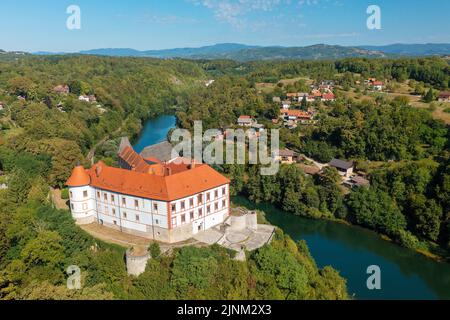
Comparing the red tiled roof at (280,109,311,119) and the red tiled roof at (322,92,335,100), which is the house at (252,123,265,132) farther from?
the red tiled roof at (322,92,335,100)

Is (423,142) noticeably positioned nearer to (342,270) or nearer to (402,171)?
(402,171)

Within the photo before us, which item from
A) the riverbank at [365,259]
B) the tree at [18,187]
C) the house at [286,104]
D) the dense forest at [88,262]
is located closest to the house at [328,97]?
the house at [286,104]

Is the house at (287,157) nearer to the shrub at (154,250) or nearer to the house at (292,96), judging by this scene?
the shrub at (154,250)

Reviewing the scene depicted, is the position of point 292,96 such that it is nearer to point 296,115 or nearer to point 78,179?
point 296,115

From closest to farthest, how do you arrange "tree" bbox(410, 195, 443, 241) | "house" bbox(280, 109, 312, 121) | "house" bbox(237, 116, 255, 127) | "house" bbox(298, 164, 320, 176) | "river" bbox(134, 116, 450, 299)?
1. "river" bbox(134, 116, 450, 299)
2. "tree" bbox(410, 195, 443, 241)
3. "house" bbox(298, 164, 320, 176)
4. "house" bbox(280, 109, 312, 121)
5. "house" bbox(237, 116, 255, 127)

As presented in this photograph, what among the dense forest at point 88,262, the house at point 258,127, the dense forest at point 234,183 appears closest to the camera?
the dense forest at point 88,262

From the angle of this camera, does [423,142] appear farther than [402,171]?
Yes

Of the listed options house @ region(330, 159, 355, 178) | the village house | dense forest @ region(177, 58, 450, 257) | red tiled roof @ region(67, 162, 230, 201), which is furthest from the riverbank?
the village house

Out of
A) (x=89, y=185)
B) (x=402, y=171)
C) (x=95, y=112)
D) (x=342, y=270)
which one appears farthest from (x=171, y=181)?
(x=95, y=112)
